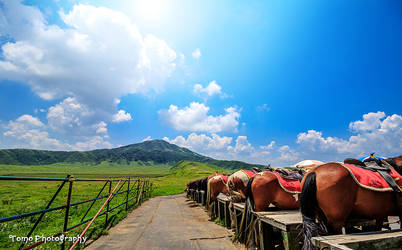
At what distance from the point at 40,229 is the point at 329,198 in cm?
898

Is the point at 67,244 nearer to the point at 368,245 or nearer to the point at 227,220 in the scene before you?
the point at 227,220

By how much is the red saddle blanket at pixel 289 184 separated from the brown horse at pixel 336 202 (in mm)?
1730

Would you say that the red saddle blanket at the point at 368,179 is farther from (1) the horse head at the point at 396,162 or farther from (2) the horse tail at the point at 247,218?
(2) the horse tail at the point at 247,218

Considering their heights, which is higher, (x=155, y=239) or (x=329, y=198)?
(x=329, y=198)

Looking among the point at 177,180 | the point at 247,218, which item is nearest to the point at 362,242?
the point at 247,218

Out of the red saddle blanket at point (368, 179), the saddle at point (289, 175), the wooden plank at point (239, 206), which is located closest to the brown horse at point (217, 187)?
the wooden plank at point (239, 206)

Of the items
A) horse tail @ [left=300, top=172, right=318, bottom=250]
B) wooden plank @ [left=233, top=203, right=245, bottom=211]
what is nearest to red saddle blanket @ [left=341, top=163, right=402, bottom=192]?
horse tail @ [left=300, top=172, right=318, bottom=250]

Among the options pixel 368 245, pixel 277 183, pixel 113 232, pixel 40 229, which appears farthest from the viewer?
pixel 40 229

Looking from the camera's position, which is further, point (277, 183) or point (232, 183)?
point (232, 183)

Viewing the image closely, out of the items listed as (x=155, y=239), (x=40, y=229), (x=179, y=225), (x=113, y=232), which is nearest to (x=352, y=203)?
(x=155, y=239)

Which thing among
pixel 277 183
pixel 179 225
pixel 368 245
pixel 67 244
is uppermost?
pixel 277 183

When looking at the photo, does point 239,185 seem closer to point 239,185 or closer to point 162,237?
point 239,185

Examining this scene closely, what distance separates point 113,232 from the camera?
235 inches

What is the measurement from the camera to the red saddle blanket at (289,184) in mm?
5113
